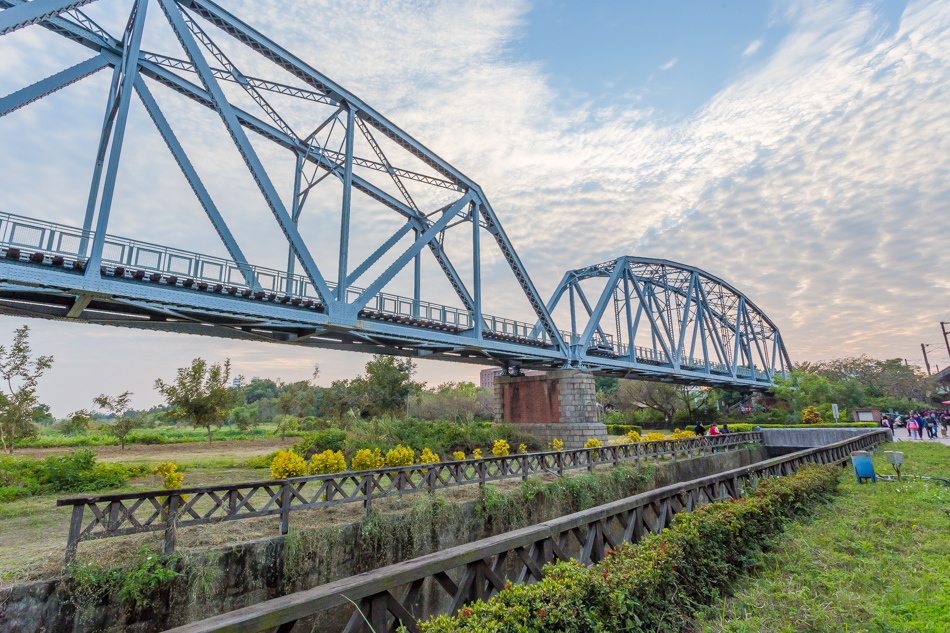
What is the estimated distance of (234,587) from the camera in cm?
783

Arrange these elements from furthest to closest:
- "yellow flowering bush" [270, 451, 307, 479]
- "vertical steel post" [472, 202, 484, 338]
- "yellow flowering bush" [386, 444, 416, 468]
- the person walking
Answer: the person walking < "vertical steel post" [472, 202, 484, 338] < "yellow flowering bush" [386, 444, 416, 468] < "yellow flowering bush" [270, 451, 307, 479]

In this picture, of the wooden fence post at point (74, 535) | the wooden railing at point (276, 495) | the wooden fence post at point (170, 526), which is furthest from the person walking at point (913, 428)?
the wooden fence post at point (74, 535)

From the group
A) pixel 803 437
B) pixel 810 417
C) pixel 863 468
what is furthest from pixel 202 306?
pixel 810 417

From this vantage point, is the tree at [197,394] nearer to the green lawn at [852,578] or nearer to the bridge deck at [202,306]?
the bridge deck at [202,306]

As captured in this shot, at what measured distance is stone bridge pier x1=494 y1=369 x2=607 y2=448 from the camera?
2808cm

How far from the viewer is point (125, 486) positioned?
13.6 meters

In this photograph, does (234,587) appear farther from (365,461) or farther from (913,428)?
(913,428)

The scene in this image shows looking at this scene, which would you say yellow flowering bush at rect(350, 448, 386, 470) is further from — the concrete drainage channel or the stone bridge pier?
the stone bridge pier

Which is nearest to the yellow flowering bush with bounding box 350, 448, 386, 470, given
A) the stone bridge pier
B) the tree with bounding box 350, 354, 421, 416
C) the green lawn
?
the green lawn

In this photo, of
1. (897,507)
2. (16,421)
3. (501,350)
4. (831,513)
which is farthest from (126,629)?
(501,350)

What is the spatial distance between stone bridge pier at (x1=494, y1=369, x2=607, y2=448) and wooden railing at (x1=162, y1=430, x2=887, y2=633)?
2052 cm

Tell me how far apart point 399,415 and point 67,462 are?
78.3 feet

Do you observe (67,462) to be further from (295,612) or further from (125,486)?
(295,612)

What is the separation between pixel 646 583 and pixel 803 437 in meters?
33.6
